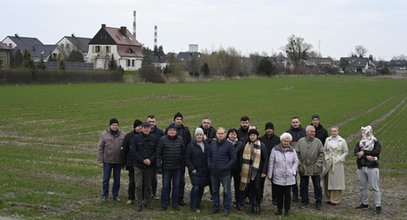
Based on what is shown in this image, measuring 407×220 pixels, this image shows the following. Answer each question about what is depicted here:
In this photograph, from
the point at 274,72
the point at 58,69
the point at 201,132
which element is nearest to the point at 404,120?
the point at 201,132

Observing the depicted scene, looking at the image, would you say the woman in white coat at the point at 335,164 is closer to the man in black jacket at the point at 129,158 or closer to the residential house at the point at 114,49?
the man in black jacket at the point at 129,158

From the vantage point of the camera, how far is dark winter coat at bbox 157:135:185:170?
35.6ft

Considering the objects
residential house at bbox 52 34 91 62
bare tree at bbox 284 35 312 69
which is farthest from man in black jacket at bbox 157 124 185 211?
bare tree at bbox 284 35 312 69

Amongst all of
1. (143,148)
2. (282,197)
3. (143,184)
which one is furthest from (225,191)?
(143,148)

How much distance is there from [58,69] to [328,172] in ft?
215

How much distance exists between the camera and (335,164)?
11.8 m

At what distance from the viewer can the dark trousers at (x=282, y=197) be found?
35.3 feet

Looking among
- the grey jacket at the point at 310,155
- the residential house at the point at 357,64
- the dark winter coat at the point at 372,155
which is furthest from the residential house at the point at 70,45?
the dark winter coat at the point at 372,155

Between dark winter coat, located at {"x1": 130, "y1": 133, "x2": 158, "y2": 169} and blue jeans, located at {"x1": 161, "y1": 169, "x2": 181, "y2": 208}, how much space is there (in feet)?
1.28

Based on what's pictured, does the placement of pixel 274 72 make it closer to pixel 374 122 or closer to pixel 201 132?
pixel 374 122

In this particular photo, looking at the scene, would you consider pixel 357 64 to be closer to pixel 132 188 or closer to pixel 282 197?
pixel 282 197

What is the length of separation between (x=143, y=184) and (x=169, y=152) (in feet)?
3.18

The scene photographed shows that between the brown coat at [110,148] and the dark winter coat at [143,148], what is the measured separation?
712 millimetres

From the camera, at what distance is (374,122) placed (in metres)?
32.1
